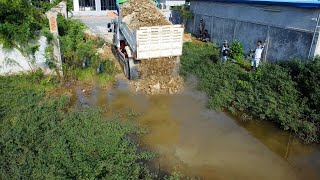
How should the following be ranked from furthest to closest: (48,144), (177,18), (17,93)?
(177,18), (17,93), (48,144)

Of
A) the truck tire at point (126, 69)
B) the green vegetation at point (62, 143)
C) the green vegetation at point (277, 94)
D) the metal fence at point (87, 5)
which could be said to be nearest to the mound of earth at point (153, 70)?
the truck tire at point (126, 69)

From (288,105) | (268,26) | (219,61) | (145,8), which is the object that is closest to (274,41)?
(268,26)

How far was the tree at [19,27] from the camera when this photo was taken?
30.9 ft

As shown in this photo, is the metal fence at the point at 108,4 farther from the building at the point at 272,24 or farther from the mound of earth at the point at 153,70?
the mound of earth at the point at 153,70

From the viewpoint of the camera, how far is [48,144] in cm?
599

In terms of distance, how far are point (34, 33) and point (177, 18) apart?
13.9 meters

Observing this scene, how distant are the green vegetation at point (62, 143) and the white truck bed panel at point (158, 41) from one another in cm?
318

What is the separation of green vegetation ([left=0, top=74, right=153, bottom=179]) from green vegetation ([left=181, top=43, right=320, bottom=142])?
372 cm

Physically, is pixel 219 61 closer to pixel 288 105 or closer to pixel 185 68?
pixel 185 68

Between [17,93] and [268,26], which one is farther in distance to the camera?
[268,26]

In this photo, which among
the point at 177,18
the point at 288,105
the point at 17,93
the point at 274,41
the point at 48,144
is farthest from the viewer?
the point at 177,18

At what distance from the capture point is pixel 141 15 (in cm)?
1212

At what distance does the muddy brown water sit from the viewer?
5.96 metres

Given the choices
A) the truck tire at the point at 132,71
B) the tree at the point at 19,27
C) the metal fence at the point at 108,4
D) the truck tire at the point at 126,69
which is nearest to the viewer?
the tree at the point at 19,27
